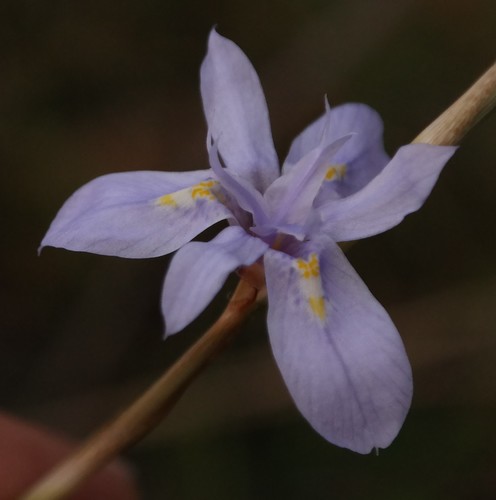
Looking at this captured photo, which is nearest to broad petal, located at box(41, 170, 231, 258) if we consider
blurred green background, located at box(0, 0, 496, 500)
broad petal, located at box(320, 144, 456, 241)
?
broad petal, located at box(320, 144, 456, 241)

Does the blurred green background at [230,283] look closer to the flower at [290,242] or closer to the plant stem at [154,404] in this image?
the plant stem at [154,404]

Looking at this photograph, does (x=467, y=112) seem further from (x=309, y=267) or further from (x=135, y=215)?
(x=135, y=215)

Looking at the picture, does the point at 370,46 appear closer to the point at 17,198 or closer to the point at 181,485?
the point at 17,198

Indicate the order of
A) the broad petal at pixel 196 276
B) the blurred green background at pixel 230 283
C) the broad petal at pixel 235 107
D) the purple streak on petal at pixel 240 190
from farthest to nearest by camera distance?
the blurred green background at pixel 230 283 < the broad petal at pixel 235 107 < the purple streak on petal at pixel 240 190 < the broad petal at pixel 196 276

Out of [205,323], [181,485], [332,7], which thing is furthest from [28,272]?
[332,7]


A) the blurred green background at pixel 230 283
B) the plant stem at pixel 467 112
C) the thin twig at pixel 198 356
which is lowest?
the blurred green background at pixel 230 283

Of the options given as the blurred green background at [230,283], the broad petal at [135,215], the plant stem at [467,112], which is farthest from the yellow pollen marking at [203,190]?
the blurred green background at [230,283]

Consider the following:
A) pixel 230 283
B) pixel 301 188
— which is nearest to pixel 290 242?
pixel 301 188

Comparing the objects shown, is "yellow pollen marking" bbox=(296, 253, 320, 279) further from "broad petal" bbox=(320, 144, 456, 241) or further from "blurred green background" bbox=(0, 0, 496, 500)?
"blurred green background" bbox=(0, 0, 496, 500)
